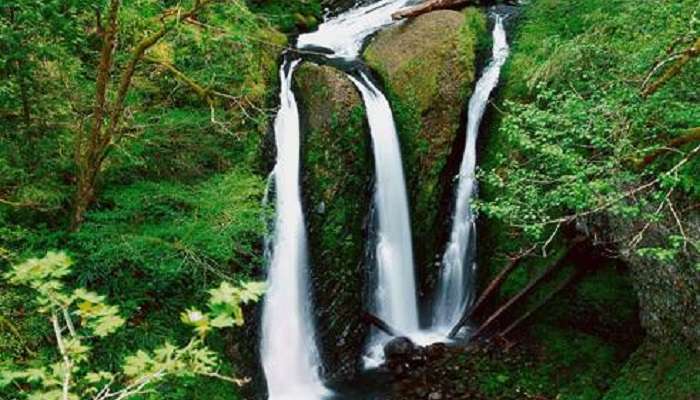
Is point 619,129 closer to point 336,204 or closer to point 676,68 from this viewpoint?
point 676,68

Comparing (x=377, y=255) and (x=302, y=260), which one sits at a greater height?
(x=302, y=260)

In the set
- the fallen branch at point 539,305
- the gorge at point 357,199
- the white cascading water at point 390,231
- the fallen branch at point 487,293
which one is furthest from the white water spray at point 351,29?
the fallen branch at point 539,305

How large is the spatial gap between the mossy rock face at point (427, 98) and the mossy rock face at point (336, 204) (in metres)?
0.82

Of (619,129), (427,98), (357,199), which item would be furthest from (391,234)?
(619,129)

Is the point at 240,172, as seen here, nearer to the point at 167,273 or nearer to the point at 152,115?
the point at 152,115

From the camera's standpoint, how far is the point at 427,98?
10.3 meters

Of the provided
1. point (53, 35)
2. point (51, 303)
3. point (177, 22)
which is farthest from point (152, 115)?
point (51, 303)

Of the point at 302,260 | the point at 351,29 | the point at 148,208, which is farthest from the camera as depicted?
the point at 351,29

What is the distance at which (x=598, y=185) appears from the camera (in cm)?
485

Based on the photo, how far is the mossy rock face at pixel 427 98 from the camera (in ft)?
32.6

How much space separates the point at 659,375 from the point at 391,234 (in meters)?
4.32

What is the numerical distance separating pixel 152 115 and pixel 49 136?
3.68 ft

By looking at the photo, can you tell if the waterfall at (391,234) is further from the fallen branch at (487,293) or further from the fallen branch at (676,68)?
the fallen branch at (676,68)

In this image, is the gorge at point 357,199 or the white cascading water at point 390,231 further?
the white cascading water at point 390,231
